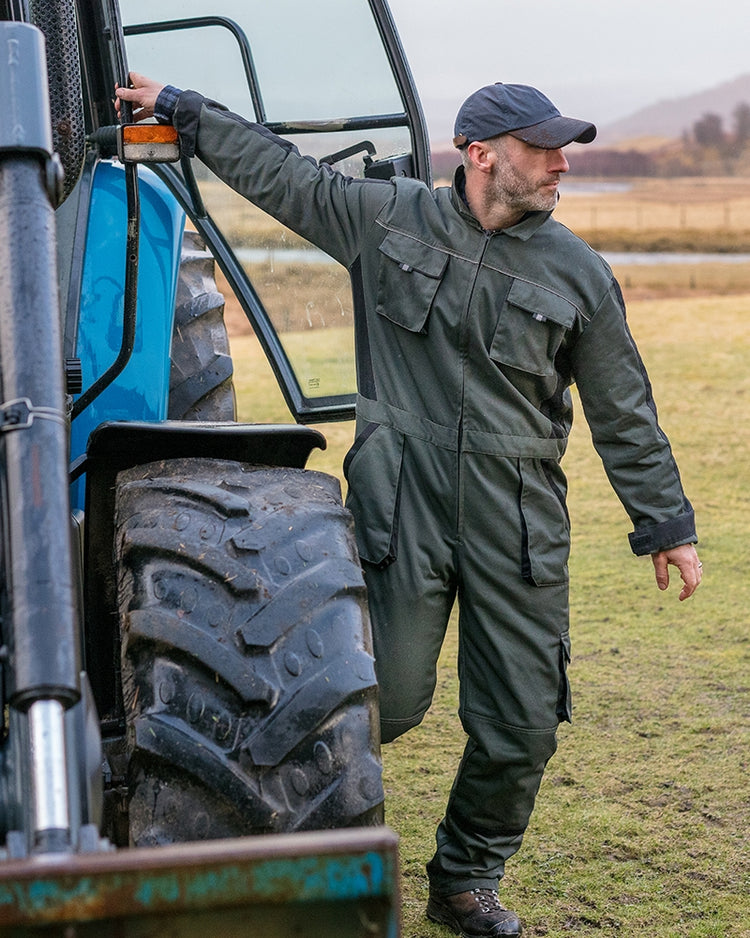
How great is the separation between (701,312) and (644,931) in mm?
10376

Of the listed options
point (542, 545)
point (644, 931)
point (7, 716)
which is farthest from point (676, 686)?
point (7, 716)

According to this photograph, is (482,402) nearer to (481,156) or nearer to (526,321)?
(526,321)

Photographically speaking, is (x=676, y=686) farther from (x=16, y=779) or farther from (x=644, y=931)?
(x=16, y=779)

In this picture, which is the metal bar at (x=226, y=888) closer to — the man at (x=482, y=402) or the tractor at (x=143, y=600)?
the tractor at (x=143, y=600)

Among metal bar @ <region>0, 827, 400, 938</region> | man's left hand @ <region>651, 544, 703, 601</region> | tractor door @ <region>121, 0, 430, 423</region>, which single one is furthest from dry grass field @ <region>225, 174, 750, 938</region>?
metal bar @ <region>0, 827, 400, 938</region>

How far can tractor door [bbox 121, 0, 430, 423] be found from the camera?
366cm

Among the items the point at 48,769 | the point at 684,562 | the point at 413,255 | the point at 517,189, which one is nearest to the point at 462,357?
the point at 413,255

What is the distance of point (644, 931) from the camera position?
9.53 ft

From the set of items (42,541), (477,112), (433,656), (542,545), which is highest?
(477,112)

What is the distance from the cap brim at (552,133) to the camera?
2705 millimetres

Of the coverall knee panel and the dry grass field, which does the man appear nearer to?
the coverall knee panel

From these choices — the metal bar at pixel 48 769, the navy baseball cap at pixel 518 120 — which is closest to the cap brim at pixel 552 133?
the navy baseball cap at pixel 518 120

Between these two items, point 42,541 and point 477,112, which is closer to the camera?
point 42,541

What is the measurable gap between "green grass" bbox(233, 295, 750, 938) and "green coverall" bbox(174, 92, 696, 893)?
0.43 m
